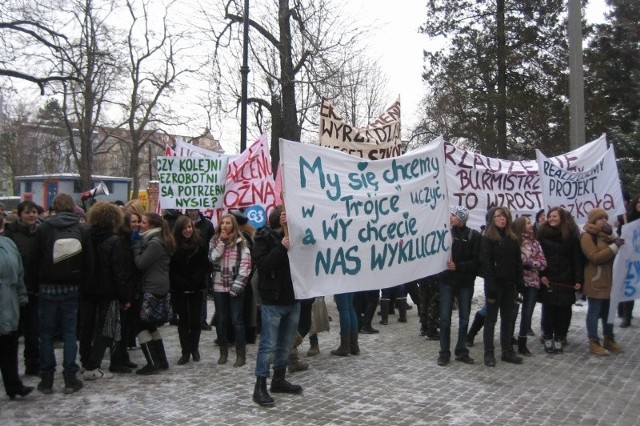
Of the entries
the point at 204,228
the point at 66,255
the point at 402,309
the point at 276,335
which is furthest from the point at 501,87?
the point at 66,255

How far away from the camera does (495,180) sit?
384 inches

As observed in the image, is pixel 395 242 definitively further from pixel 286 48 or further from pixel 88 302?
pixel 286 48

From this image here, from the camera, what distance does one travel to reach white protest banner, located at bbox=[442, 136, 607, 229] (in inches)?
371

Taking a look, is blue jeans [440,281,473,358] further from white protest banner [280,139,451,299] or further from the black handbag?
the black handbag

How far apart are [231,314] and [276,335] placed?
178 centimetres

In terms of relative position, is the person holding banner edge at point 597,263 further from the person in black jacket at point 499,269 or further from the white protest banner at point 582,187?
the person in black jacket at point 499,269

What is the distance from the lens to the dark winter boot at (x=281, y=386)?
661cm

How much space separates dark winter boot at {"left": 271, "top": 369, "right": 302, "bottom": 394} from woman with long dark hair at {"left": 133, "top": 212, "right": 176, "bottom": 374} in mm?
1589

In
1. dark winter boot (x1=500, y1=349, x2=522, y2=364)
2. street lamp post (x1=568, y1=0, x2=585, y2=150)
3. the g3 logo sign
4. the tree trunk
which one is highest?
the tree trunk

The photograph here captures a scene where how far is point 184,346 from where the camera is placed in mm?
7953

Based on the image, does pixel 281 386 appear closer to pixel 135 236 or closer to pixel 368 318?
pixel 135 236

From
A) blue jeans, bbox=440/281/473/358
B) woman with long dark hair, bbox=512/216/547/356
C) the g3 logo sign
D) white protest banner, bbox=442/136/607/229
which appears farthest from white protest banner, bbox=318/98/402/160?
blue jeans, bbox=440/281/473/358

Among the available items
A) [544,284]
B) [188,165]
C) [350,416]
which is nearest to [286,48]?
[188,165]

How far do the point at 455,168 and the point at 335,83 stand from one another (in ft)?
31.1
